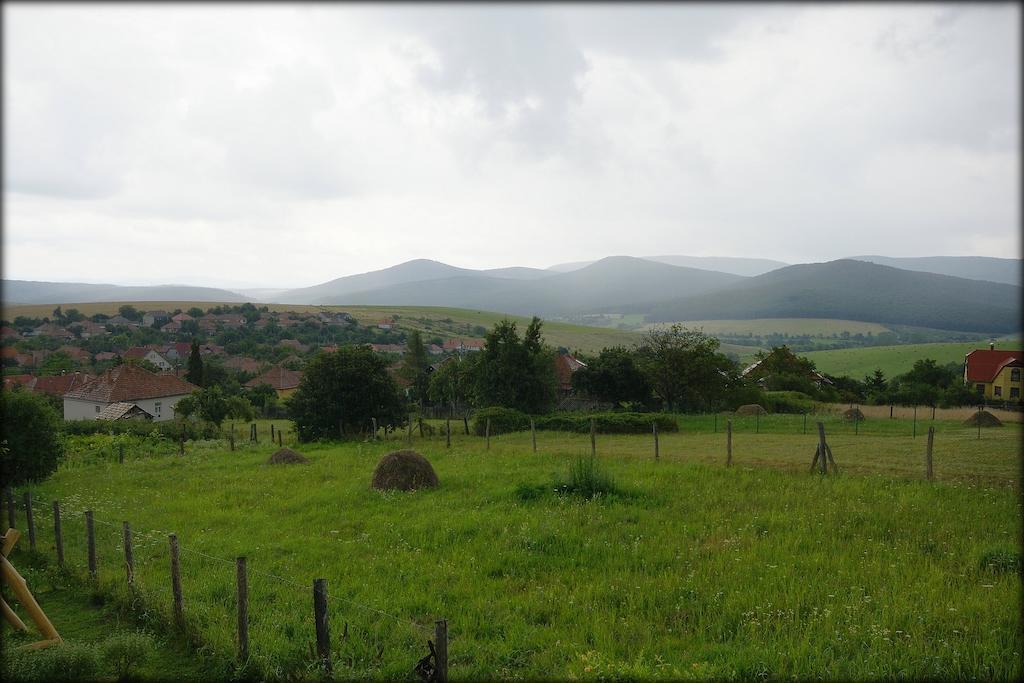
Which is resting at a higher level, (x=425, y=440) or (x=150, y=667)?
(x=150, y=667)

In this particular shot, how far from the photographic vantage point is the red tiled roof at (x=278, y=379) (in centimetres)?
7925

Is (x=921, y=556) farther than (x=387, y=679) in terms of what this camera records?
Yes

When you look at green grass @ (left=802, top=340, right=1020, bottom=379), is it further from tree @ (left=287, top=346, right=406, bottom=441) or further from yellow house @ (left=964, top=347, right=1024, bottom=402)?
tree @ (left=287, top=346, right=406, bottom=441)

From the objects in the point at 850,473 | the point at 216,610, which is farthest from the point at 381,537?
the point at 850,473

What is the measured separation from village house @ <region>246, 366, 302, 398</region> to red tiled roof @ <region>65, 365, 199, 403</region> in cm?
1464

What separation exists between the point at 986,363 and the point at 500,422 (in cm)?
5883

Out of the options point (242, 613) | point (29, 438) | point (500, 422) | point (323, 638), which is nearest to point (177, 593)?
point (242, 613)

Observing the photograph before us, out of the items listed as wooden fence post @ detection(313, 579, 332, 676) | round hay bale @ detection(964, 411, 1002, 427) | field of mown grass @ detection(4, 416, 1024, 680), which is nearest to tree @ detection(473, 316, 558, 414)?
field of mown grass @ detection(4, 416, 1024, 680)

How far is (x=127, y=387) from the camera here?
60062 mm

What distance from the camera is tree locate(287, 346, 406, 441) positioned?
37.0m

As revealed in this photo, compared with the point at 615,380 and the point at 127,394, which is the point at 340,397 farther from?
the point at 127,394

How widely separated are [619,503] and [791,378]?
181 feet

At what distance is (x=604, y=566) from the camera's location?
10727mm

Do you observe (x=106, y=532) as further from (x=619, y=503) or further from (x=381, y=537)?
(x=619, y=503)
